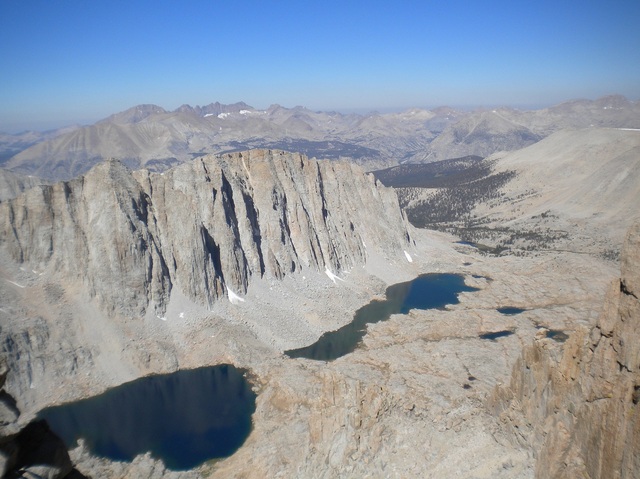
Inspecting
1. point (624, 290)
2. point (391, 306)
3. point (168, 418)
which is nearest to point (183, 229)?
point (168, 418)

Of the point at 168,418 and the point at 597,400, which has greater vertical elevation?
the point at 597,400

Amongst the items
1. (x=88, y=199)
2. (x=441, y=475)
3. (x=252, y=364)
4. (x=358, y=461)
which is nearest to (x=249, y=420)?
(x=252, y=364)

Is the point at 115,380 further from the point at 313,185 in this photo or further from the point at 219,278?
the point at 313,185

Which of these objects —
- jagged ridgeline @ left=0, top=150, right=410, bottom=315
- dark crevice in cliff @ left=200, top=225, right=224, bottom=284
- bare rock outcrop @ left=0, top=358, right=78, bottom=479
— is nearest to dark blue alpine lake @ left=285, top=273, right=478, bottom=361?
jagged ridgeline @ left=0, top=150, right=410, bottom=315

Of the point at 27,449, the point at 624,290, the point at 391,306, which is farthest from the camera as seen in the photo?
the point at 391,306

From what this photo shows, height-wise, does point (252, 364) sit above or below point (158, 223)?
below

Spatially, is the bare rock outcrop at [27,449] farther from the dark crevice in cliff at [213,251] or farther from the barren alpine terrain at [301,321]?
the dark crevice in cliff at [213,251]

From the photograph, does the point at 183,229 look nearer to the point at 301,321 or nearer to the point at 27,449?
the point at 301,321
